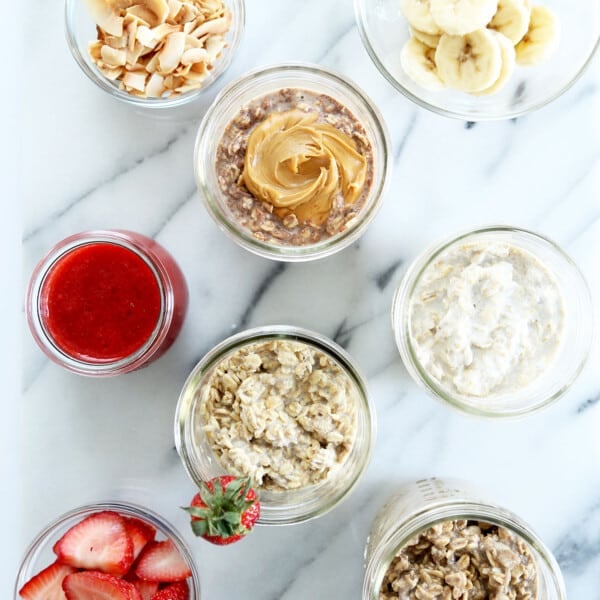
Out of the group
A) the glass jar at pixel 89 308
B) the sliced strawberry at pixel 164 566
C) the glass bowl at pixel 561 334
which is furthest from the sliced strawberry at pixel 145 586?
the glass bowl at pixel 561 334

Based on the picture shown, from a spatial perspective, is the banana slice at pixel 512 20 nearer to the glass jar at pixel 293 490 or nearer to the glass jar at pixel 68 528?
the glass jar at pixel 293 490

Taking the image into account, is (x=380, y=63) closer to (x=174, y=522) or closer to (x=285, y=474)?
(x=285, y=474)

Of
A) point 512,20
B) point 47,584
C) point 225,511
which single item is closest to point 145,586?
point 47,584

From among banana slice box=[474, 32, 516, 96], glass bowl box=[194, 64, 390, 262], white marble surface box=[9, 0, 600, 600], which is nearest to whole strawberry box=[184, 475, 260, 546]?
white marble surface box=[9, 0, 600, 600]

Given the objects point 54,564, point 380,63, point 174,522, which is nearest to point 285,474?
point 174,522

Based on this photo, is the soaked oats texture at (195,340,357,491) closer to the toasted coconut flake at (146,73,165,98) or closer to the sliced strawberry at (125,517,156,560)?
the sliced strawberry at (125,517,156,560)

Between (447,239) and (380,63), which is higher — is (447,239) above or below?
below
